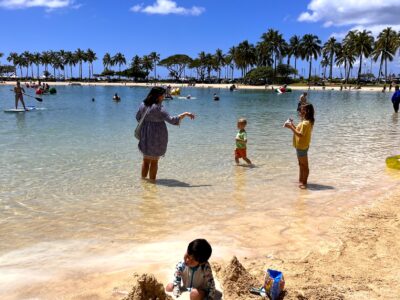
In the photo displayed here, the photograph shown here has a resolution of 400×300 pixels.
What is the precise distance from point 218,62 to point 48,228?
5516 inches

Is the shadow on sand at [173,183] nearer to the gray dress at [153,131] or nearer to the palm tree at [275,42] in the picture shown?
the gray dress at [153,131]

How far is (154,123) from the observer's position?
27.3ft

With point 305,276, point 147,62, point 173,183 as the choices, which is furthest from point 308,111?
point 147,62

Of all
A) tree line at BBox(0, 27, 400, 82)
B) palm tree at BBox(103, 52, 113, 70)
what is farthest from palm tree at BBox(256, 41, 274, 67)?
palm tree at BBox(103, 52, 113, 70)

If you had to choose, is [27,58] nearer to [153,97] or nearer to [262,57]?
[262,57]

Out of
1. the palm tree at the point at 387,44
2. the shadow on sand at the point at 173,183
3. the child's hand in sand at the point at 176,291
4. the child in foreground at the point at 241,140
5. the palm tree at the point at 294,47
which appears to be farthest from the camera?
the palm tree at the point at 294,47

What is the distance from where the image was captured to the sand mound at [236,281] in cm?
399

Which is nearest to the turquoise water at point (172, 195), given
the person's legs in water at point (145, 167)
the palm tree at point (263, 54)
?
the person's legs in water at point (145, 167)

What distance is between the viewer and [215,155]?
12.5 meters

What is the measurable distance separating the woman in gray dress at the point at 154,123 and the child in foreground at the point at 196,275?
439cm

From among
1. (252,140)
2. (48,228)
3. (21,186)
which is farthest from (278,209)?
(252,140)

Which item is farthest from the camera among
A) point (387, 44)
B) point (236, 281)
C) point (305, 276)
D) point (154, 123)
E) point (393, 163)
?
point (387, 44)

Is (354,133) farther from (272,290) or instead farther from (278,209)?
(272,290)

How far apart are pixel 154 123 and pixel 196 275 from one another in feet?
15.8
